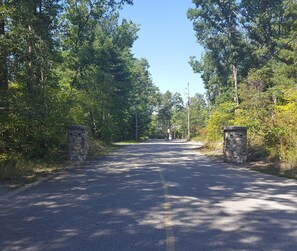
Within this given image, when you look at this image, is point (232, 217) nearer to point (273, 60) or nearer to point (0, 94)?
point (0, 94)

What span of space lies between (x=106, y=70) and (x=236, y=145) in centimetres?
2817

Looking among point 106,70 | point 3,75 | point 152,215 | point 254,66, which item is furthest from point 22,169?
point 254,66

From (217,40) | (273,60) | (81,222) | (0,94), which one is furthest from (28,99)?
(217,40)

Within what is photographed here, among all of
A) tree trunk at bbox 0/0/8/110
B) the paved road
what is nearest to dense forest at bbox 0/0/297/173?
tree trunk at bbox 0/0/8/110

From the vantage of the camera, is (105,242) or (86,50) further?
(86,50)

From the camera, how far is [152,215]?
7102mm

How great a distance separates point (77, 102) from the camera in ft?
77.9

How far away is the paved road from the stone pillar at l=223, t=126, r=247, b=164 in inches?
226

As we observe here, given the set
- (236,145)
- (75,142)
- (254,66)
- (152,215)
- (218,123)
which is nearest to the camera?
(152,215)

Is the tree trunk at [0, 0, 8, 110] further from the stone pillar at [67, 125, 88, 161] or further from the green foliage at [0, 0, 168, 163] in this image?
the stone pillar at [67, 125, 88, 161]

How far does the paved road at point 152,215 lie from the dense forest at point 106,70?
4552 millimetres

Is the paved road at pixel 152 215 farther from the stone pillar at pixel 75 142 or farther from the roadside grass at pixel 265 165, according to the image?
the stone pillar at pixel 75 142

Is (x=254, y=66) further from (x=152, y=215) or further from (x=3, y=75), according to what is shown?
(x=152, y=215)

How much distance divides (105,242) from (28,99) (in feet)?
35.3
